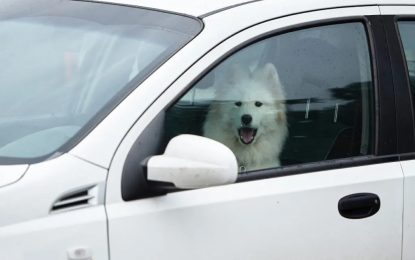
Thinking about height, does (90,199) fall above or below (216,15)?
below

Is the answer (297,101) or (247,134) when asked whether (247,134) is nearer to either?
(247,134)

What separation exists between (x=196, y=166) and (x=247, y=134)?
0.64 m

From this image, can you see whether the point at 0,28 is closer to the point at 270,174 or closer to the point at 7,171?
the point at 7,171

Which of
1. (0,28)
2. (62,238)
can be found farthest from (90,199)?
(0,28)

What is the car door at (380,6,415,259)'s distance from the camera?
9.21ft

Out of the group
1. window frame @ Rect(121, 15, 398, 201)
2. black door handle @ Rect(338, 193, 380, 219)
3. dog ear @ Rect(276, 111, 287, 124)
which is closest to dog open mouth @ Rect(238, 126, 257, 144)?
dog ear @ Rect(276, 111, 287, 124)

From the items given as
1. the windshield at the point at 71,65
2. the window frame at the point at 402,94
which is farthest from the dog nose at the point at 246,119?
the window frame at the point at 402,94

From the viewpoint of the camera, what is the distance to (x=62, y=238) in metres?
2.19

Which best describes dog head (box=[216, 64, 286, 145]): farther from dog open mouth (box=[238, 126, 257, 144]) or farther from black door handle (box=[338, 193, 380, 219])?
black door handle (box=[338, 193, 380, 219])

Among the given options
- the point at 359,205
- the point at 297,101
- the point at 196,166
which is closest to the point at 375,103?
the point at 297,101

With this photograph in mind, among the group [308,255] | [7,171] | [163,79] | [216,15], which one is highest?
[216,15]

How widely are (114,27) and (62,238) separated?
2.91 ft

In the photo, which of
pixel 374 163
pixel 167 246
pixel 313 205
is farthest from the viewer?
pixel 374 163

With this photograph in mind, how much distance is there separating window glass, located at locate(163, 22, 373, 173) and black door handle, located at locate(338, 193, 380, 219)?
20 cm
